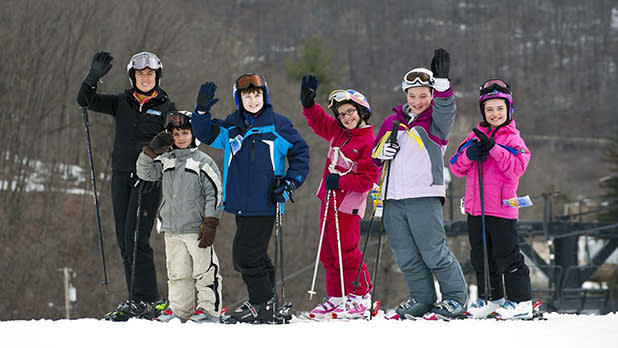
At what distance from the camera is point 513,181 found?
490 cm

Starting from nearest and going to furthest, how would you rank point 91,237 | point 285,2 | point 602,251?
point 602,251 < point 91,237 < point 285,2

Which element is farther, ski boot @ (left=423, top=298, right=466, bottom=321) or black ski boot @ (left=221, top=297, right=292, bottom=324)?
black ski boot @ (left=221, top=297, right=292, bottom=324)

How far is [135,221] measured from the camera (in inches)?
199

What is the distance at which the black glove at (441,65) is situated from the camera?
14.9ft

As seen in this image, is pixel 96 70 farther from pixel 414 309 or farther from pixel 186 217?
pixel 414 309

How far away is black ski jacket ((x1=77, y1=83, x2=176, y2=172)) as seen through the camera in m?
5.09

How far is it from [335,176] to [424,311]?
1.09 m

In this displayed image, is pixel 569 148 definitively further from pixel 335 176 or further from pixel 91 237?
pixel 335 176

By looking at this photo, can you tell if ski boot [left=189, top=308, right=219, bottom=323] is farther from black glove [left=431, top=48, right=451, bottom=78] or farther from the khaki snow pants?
black glove [left=431, top=48, right=451, bottom=78]

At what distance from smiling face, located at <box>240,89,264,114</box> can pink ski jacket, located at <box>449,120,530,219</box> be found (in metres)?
1.41

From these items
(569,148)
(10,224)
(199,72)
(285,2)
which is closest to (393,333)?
(10,224)


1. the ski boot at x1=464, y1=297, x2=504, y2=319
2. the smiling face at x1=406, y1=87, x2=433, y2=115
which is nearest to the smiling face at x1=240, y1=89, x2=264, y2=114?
the smiling face at x1=406, y1=87, x2=433, y2=115

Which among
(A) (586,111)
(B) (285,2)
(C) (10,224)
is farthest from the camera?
(A) (586,111)

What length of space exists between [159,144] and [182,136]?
258mm
